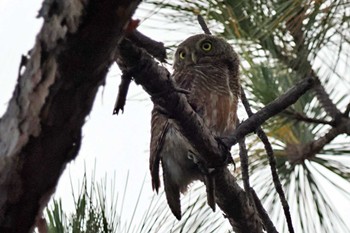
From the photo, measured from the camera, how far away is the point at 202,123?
229cm

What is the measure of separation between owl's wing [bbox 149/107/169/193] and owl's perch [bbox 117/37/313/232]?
0.71m

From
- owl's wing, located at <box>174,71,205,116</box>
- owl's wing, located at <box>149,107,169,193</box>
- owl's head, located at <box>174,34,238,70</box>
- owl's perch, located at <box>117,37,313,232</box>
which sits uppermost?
owl's head, located at <box>174,34,238,70</box>

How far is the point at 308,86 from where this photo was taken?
2.21 meters

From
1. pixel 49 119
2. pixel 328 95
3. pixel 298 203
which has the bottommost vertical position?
pixel 49 119

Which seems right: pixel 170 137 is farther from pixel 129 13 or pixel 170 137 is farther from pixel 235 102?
pixel 129 13

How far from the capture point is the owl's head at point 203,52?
13.2ft

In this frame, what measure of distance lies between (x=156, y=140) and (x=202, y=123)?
49.5 inches

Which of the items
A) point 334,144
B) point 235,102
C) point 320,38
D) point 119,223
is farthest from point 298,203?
point 119,223

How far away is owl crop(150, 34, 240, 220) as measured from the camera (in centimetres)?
348

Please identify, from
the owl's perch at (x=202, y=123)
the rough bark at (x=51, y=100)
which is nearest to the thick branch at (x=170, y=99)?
the owl's perch at (x=202, y=123)

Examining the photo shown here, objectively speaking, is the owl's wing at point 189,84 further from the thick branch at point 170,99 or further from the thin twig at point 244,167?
the thick branch at point 170,99

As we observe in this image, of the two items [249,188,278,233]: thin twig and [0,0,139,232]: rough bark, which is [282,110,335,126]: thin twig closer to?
[249,188,278,233]: thin twig

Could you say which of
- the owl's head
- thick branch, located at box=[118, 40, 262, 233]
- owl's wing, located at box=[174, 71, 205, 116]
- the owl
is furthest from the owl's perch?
the owl's head

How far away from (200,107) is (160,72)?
72.1 inches
